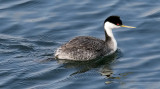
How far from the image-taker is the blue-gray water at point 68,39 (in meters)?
11.9

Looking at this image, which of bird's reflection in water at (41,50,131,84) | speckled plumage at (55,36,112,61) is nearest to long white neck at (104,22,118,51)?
bird's reflection in water at (41,50,131,84)

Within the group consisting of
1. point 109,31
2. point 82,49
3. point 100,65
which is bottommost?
point 100,65

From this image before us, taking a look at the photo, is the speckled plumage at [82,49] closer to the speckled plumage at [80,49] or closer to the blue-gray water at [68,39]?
the speckled plumage at [80,49]

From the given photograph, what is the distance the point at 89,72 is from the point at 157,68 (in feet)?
6.00

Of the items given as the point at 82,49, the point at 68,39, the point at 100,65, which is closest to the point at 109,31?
the point at 82,49

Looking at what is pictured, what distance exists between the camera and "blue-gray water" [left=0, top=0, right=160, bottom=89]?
11883 mm

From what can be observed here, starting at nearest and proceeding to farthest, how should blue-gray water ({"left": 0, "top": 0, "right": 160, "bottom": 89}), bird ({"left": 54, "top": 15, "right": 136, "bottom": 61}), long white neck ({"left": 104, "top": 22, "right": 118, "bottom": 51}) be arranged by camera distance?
blue-gray water ({"left": 0, "top": 0, "right": 160, "bottom": 89}) < bird ({"left": 54, "top": 15, "right": 136, "bottom": 61}) < long white neck ({"left": 104, "top": 22, "right": 118, "bottom": 51})

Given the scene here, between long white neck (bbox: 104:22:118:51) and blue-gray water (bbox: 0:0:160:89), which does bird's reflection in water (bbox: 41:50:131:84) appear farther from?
long white neck (bbox: 104:22:118:51)

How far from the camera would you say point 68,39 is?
1480cm

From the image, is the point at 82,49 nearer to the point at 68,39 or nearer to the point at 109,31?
the point at 109,31

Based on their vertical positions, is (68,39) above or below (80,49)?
above

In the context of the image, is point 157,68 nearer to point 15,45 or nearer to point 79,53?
point 79,53

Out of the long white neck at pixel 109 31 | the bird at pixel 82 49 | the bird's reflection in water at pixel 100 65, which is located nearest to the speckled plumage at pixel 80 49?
the bird at pixel 82 49

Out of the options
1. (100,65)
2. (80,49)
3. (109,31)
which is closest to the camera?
(100,65)
